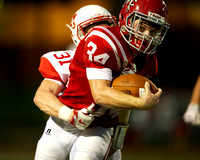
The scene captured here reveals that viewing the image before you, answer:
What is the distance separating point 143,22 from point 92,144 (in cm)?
86

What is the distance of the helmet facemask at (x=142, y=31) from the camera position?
2.83 m

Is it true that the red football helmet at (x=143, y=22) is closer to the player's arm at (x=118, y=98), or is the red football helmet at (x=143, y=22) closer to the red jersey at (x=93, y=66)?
the red jersey at (x=93, y=66)

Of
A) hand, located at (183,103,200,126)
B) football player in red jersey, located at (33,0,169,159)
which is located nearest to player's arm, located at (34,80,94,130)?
football player in red jersey, located at (33,0,169,159)

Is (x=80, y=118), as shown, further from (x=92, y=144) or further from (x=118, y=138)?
(x=118, y=138)

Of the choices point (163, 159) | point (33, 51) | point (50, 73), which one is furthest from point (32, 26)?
point (50, 73)

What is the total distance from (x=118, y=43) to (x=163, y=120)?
4758mm

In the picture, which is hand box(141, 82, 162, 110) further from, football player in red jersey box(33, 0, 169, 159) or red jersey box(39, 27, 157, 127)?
red jersey box(39, 27, 157, 127)

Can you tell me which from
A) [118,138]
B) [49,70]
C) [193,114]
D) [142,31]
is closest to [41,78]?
[193,114]

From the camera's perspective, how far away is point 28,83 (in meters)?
8.33

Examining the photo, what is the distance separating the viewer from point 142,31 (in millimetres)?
2871

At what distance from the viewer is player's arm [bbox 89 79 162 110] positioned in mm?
2654

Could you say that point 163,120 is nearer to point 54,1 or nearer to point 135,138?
point 135,138

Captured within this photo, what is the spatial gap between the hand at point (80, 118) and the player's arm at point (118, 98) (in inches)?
10.0

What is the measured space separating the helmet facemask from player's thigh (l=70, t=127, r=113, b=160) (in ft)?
2.05
